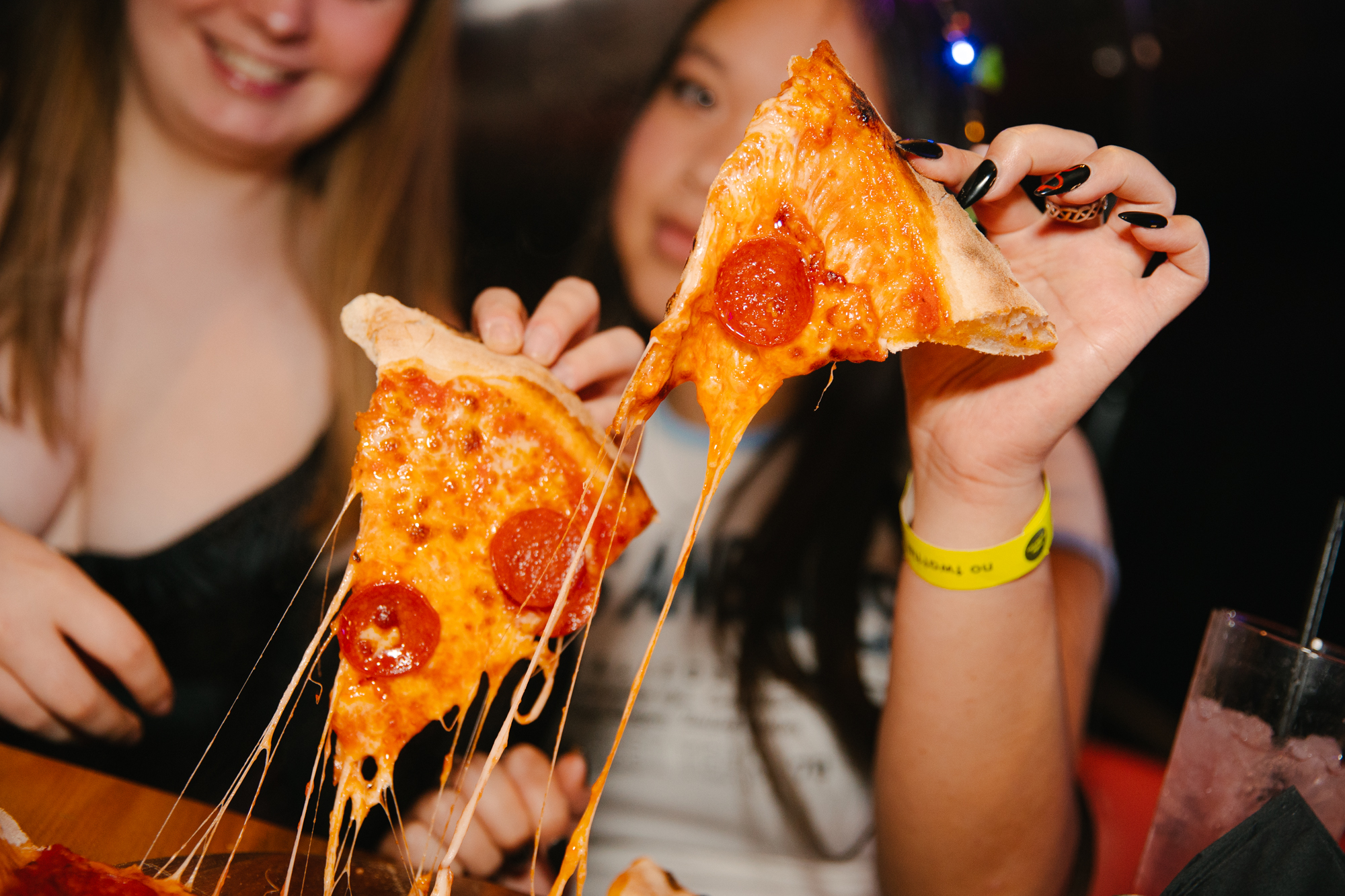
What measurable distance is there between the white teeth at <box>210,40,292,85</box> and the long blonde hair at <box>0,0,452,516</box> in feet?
0.74

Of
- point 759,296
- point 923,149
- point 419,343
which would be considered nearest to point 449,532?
point 419,343

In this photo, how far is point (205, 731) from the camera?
83.2 inches

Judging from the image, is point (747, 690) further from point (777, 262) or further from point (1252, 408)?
point (1252, 408)

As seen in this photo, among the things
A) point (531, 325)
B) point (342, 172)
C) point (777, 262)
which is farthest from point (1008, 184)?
point (342, 172)

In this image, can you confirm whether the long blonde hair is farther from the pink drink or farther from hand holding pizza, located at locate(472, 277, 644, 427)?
the pink drink

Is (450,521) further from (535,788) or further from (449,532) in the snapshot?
(535,788)

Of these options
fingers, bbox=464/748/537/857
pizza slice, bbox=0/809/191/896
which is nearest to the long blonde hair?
fingers, bbox=464/748/537/857

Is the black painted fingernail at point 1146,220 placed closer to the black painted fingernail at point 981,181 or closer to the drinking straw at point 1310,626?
the black painted fingernail at point 981,181

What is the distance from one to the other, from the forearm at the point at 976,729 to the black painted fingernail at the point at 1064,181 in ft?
1.48

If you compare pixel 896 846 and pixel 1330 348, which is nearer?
pixel 896 846

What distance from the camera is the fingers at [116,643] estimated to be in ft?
5.37

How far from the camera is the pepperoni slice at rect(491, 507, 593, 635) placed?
1046mm

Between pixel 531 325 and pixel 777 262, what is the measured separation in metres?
0.55

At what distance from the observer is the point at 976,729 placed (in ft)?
4.33
